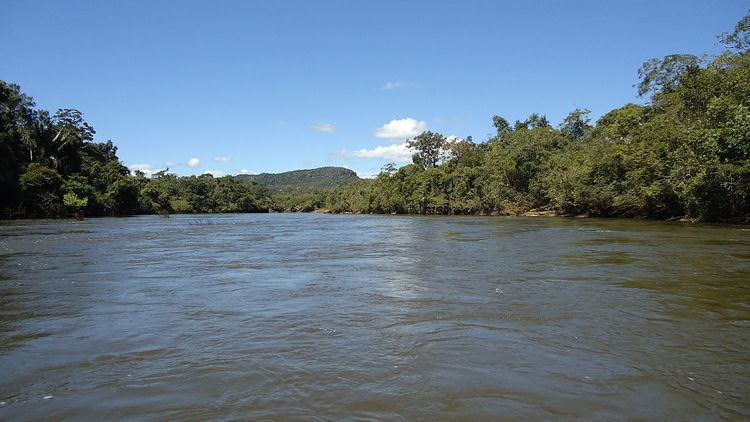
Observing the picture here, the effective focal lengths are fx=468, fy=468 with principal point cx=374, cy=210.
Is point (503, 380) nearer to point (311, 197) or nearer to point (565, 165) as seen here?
point (565, 165)

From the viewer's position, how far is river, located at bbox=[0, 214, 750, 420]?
4.10 m

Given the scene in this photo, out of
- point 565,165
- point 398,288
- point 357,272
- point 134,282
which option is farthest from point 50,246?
point 565,165

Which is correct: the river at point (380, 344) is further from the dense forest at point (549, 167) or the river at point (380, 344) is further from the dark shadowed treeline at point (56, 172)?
the dark shadowed treeline at point (56, 172)

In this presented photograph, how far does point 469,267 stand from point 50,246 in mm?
17787

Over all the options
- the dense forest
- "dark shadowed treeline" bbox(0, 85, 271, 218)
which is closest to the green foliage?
the dense forest

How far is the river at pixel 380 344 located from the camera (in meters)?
4.10

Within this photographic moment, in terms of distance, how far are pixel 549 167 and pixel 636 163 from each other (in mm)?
22484

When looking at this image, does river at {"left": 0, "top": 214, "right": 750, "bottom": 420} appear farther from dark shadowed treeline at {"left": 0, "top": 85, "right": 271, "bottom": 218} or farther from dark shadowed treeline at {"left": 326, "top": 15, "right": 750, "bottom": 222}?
dark shadowed treeline at {"left": 0, "top": 85, "right": 271, "bottom": 218}

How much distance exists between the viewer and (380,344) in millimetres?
5852

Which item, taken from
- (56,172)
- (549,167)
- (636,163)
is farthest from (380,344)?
(56,172)

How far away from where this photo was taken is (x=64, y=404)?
4156mm

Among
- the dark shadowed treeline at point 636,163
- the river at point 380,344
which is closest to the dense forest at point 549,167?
the dark shadowed treeline at point 636,163

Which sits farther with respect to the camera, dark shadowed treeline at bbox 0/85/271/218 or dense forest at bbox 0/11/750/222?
dark shadowed treeline at bbox 0/85/271/218

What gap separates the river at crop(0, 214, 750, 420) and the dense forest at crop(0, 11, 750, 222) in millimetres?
20951
